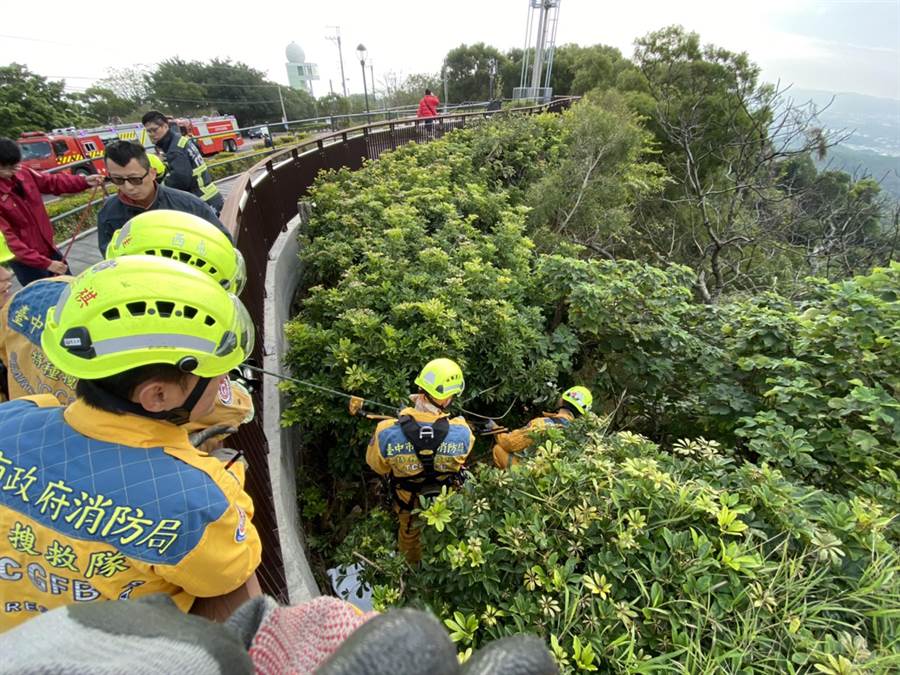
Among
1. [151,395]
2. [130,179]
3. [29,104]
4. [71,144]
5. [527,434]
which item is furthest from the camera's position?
[29,104]

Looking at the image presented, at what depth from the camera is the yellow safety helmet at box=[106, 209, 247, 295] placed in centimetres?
243

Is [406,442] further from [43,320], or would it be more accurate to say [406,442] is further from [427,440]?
[43,320]

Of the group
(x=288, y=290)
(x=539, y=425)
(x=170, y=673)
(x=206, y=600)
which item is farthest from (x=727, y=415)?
(x=288, y=290)

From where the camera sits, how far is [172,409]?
137 centimetres

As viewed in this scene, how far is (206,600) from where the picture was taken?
1.31 meters

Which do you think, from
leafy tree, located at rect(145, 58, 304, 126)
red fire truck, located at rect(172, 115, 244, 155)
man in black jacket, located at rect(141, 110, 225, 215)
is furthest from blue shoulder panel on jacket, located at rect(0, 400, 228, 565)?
leafy tree, located at rect(145, 58, 304, 126)

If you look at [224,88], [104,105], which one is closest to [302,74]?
[224,88]

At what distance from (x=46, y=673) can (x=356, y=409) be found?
305 centimetres

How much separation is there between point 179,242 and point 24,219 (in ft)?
10.3

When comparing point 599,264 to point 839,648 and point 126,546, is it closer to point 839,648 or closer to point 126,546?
point 839,648

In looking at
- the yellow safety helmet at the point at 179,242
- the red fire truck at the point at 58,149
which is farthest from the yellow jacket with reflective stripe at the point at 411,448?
the red fire truck at the point at 58,149

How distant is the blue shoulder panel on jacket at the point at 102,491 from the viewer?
1.14 m

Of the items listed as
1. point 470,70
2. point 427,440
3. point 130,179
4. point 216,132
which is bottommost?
point 427,440

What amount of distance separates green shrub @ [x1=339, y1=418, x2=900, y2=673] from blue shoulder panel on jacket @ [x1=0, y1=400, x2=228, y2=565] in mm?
1317
